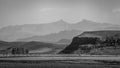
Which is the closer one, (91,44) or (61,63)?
(61,63)

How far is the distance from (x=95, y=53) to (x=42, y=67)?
74.7 meters

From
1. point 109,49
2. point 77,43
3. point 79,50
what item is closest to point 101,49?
point 109,49

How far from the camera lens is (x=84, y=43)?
163 metres

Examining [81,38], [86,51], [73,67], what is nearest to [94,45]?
[86,51]

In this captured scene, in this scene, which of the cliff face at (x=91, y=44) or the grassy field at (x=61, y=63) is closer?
the grassy field at (x=61, y=63)

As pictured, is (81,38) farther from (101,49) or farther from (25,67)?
(25,67)

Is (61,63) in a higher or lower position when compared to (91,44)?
lower

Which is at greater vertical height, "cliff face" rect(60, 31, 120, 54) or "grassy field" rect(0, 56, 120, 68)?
"cliff face" rect(60, 31, 120, 54)

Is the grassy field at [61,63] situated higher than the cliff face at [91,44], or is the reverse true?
the cliff face at [91,44]

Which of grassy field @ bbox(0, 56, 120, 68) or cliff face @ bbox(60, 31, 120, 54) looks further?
cliff face @ bbox(60, 31, 120, 54)

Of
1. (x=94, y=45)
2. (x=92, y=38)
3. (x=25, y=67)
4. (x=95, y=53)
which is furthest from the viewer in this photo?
(x=92, y=38)

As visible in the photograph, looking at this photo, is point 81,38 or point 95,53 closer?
point 95,53

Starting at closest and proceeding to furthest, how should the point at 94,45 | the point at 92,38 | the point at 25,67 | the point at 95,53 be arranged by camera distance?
the point at 25,67 → the point at 95,53 → the point at 94,45 → the point at 92,38

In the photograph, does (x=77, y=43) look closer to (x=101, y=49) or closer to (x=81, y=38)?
(x=81, y=38)
